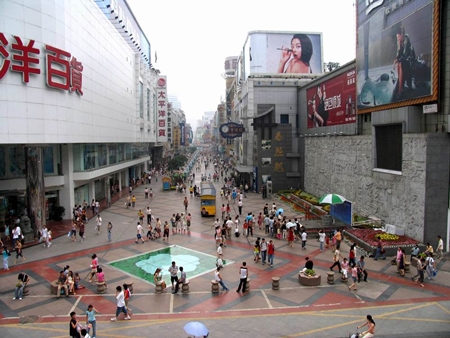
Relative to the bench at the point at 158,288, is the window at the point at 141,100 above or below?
above

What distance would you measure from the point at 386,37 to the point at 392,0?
2118 mm

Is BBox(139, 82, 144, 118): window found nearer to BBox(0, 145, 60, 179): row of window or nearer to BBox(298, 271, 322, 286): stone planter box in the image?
BBox(0, 145, 60, 179): row of window

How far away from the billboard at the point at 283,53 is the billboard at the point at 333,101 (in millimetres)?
17628

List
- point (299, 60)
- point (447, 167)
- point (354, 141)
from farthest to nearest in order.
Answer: point (299, 60) → point (354, 141) → point (447, 167)

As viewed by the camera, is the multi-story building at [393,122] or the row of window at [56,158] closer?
the multi-story building at [393,122]

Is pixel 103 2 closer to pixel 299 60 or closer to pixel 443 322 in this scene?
pixel 299 60

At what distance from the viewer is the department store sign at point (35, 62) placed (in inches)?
808

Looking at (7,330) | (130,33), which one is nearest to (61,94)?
(7,330)

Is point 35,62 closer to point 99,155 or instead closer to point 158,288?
point 158,288

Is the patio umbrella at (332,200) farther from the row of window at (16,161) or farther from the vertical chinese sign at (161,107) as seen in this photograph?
the vertical chinese sign at (161,107)

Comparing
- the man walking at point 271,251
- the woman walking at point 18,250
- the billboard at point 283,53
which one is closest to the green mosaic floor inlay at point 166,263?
the man walking at point 271,251

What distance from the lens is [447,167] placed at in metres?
19.5

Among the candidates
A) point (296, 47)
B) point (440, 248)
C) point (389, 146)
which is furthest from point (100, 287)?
point (296, 47)

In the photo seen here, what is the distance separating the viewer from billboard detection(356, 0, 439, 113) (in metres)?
19.5
